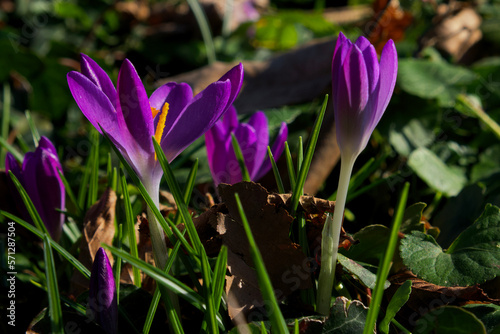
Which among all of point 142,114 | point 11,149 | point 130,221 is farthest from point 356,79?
point 11,149

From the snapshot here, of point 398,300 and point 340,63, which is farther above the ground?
point 340,63

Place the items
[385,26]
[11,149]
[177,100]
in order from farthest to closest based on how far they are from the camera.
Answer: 1. [385,26]
2. [11,149]
3. [177,100]

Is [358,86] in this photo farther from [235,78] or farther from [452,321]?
[452,321]

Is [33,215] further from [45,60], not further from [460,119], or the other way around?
[460,119]

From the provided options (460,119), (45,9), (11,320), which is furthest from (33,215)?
(45,9)

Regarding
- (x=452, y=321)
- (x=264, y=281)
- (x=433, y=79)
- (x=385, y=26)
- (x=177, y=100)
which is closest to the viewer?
(x=264, y=281)

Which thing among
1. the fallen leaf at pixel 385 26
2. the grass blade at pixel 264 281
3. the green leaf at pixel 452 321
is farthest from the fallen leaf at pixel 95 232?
the fallen leaf at pixel 385 26

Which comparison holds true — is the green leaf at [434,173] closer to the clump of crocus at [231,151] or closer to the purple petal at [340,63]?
the clump of crocus at [231,151]
